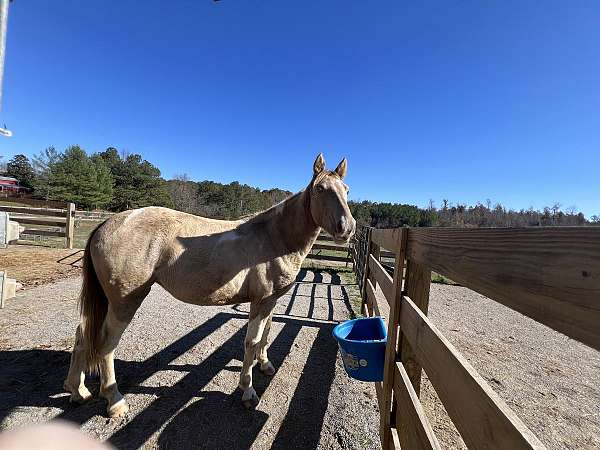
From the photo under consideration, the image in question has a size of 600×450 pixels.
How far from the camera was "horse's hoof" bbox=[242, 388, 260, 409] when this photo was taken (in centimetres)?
287

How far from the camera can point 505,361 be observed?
4277 mm

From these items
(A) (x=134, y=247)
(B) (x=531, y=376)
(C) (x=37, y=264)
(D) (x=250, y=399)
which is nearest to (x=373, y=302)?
(D) (x=250, y=399)

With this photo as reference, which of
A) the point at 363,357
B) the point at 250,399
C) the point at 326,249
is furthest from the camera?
the point at 326,249

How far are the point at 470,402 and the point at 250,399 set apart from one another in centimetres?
252

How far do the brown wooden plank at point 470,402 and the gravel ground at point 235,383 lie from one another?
1.69 metres

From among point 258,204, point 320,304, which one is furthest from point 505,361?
point 258,204

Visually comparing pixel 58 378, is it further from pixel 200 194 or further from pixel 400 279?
pixel 200 194

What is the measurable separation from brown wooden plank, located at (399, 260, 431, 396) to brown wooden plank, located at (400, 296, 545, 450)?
55 centimetres

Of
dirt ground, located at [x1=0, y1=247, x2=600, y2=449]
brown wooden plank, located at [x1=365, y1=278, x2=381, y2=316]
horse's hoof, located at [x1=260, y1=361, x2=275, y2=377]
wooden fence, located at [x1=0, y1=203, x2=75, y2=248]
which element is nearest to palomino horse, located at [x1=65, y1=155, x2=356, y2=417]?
dirt ground, located at [x1=0, y1=247, x2=600, y2=449]

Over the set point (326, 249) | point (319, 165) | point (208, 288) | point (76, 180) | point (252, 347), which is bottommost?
point (252, 347)

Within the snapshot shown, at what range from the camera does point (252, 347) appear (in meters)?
2.98

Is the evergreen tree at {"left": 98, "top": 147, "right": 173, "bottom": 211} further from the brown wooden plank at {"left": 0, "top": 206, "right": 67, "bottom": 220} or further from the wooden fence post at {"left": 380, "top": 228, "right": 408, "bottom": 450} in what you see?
the wooden fence post at {"left": 380, "top": 228, "right": 408, "bottom": 450}

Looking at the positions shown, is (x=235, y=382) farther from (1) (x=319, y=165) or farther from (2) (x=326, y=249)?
(2) (x=326, y=249)

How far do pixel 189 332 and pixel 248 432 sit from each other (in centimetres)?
236
